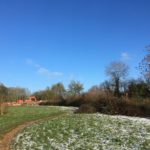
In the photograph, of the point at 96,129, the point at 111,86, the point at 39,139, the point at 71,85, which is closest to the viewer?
the point at 39,139

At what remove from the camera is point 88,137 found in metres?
15.6

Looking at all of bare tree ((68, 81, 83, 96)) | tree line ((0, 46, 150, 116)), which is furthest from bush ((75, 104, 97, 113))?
bare tree ((68, 81, 83, 96))

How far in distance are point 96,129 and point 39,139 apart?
3.42 meters

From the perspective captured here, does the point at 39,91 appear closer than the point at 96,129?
No

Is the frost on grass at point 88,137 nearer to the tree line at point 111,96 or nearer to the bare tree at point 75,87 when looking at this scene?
the tree line at point 111,96

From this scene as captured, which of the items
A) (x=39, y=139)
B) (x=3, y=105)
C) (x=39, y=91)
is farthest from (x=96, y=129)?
(x=39, y=91)

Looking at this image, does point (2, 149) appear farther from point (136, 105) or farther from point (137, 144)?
point (136, 105)

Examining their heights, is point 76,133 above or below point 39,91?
below

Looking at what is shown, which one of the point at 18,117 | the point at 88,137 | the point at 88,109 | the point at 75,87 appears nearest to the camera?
the point at 88,137

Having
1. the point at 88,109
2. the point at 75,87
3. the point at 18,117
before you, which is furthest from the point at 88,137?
the point at 75,87

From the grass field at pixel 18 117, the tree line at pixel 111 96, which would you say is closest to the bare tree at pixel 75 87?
the tree line at pixel 111 96

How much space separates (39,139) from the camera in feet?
53.1

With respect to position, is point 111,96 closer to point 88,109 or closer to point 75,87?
point 88,109

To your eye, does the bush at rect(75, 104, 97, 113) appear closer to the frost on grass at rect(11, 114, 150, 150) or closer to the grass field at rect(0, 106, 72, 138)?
the grass field at rect(0, 106, 72, 138)
